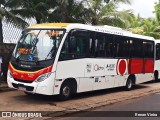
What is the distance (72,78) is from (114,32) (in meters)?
3.97

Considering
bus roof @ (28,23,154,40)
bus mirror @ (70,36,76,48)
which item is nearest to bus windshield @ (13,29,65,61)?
bus roof @ (28,23,154,40)

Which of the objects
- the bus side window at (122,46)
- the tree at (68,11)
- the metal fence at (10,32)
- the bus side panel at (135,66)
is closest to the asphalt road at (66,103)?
the bus side window at (122,46)

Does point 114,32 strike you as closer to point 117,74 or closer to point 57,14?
point 117,74

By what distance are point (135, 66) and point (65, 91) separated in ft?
20.3

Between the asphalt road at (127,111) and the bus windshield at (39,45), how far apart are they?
264cm

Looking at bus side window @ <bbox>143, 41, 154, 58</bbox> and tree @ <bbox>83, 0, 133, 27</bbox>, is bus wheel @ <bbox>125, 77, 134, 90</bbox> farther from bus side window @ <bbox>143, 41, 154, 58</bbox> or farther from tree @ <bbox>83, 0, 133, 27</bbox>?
tree @ <bbox>83, 0, 133, 27</bbox>

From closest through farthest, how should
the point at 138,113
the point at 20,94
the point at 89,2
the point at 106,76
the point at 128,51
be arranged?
1. the point at 138,113
2. the point at 20,94
3. the point at 106,76
4. the point at 128,51
5. the point at 89,2

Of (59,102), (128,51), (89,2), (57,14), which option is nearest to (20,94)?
(59,102)

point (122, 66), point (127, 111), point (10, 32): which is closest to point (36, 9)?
point (10, 32)

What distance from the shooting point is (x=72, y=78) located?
43.1ft

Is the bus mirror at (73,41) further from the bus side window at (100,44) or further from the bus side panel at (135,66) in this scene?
the bus side panel at (135,66)

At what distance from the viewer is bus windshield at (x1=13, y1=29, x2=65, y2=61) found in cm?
1240

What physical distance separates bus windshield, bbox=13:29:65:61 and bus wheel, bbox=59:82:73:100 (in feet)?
4.18

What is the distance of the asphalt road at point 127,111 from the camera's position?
10320mm
